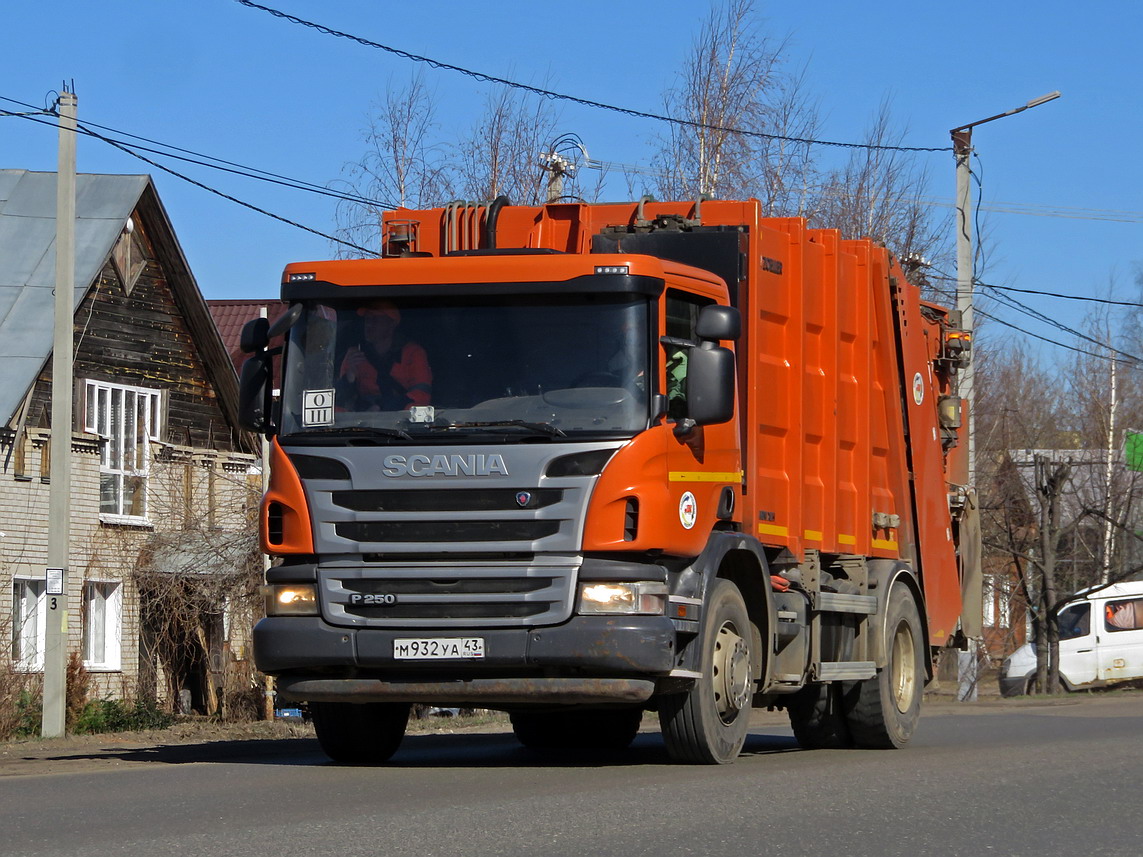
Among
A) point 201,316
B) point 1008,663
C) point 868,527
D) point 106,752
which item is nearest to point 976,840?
point 868,527

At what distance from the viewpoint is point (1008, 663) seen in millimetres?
37656

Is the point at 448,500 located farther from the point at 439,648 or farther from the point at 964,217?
the point at 964,217

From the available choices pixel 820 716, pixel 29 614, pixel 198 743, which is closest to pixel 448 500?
pixel 820 716

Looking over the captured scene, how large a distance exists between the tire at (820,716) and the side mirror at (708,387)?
395 centimetres

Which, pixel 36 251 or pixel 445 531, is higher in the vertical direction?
pixel 36 251

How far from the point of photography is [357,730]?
39.1ft

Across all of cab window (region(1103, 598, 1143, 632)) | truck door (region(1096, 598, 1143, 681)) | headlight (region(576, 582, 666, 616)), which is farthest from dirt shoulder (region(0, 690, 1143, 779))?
cab window (region(1103, 598, 1143, 632))

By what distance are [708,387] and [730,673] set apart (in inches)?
73.1

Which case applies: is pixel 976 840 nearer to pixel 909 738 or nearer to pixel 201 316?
pixel 909 738

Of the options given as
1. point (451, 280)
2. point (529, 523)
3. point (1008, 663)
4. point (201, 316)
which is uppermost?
point (201, 316)

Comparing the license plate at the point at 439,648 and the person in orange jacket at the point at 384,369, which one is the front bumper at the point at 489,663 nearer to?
the license plate at the point at 439,648

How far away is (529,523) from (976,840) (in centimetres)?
347

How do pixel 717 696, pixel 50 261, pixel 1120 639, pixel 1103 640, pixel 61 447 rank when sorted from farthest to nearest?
pixel 1103 640
pixel 1120 639
pixel 50 261
pixel 61 447
pixel 717 696

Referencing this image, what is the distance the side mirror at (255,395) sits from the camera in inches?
438
